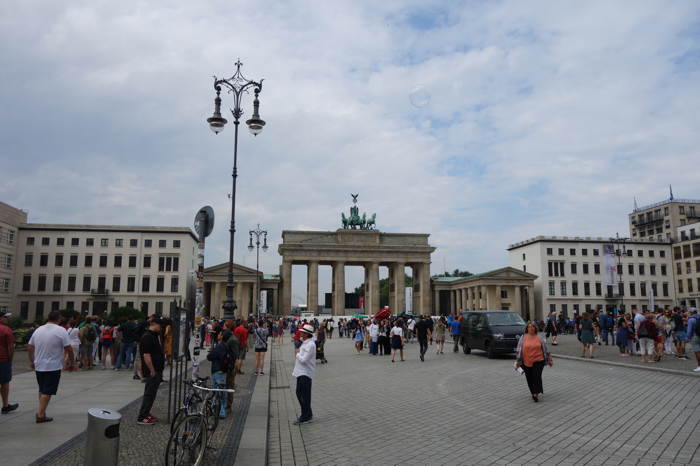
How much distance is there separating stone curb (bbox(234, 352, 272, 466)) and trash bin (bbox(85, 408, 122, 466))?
2288 millimetres

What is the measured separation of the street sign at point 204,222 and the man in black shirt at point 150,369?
2537 millimetres

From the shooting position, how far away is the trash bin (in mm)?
4996

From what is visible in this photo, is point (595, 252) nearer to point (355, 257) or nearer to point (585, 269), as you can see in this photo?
point (585, 269)

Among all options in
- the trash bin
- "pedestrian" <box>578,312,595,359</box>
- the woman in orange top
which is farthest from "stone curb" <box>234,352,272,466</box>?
"pedestrian" <box>578,312,595,359</box>

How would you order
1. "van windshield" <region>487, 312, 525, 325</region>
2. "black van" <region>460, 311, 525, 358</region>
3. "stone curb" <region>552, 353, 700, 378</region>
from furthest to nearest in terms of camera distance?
"van windshield" <region>487, 312, 525, 325</region>
"black van" <region>460, 311, 525, 358</region>
"stone curb" <region>552, 353, 700, 378</region>

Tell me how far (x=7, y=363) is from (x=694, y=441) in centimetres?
1175

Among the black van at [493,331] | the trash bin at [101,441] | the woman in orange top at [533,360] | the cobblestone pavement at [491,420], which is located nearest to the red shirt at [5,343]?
the cobblestone pavement at [491,420]

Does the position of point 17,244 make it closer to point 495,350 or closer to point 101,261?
point 101,261

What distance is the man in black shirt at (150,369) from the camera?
Answer: 923cm

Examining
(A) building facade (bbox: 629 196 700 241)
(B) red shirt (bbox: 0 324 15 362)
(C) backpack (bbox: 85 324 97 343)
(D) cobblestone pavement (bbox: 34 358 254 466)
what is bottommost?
(D) cobblestone pavement (bbox: 34 358 254 466)

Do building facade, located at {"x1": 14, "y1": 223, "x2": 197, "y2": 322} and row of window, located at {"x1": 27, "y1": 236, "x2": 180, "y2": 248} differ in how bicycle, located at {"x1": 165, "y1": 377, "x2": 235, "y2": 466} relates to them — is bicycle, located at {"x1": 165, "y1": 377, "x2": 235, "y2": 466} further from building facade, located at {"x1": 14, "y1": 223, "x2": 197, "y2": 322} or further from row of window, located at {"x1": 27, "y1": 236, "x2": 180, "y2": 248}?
row of window, located at {"x1": 27, "y1": 236, "x2": 180, "y2": 248}

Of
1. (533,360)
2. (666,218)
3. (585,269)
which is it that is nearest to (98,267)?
(533,360)

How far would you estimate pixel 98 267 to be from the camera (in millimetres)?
78688

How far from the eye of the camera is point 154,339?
955 cm
